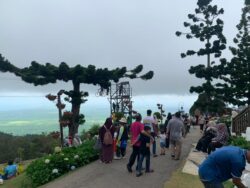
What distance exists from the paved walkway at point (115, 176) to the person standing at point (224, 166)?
192 inches

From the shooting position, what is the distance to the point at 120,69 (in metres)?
23.2

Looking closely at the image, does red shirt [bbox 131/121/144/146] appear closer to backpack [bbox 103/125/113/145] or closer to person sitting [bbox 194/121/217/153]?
backpack [bbox 103/125/113/145]

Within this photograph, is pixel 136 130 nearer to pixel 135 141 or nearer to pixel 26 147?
pixel 135 141

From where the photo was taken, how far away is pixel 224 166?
6320mm

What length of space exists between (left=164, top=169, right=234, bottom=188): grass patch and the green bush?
3984 mm

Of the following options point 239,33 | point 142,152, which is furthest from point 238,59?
point 142,152

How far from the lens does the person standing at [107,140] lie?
48.3 feet

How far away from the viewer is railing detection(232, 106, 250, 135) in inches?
658

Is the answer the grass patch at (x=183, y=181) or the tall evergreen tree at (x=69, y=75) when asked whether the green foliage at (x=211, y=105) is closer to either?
the tall evergreen tree at (x=69, y=75)

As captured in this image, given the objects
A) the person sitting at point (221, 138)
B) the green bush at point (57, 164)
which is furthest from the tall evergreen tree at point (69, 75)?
the person sitting at point (221, 138)

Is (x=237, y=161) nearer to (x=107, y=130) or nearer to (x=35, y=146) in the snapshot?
(x=107, y=130)

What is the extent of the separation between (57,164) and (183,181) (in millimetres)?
4777

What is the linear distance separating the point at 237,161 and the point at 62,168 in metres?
9.39

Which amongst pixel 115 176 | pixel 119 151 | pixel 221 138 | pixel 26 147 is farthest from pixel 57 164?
pixel 26 147
